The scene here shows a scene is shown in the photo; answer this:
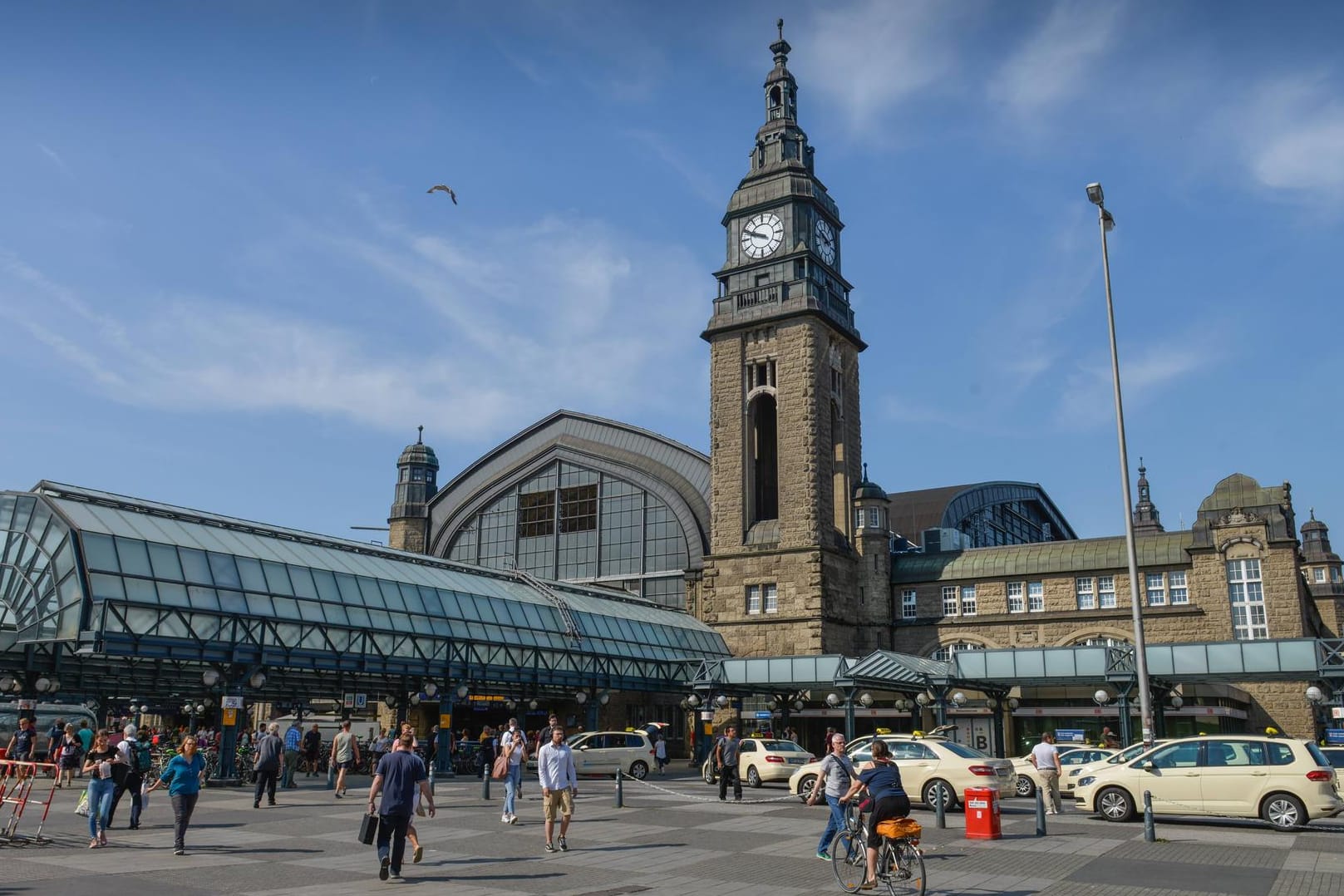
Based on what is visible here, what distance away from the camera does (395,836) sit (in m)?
14.8

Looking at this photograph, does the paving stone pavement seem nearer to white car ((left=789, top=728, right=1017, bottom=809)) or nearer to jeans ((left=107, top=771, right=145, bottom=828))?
jeans ((left=107, top=771, right=145, bottom=828))

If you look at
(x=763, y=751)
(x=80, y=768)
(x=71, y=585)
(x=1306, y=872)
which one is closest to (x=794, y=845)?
(x=1306, y=872)

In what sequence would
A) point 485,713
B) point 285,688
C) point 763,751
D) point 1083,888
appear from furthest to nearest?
point 485,713 < point 285,688 < point 763,751 < point 1083,888

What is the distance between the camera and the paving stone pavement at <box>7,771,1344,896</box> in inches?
562

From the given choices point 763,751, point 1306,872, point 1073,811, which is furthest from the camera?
point 763,751

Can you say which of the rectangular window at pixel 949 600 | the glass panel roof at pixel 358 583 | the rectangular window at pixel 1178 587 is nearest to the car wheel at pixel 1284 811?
the glass panel roof at pixel 358 583

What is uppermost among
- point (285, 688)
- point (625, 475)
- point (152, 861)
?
point (625, 475)

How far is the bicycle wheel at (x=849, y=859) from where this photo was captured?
14.1 m

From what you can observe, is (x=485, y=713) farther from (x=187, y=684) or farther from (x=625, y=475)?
(x=187, y=684)

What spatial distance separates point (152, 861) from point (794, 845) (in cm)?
1011

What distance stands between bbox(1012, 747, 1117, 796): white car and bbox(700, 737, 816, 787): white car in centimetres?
664

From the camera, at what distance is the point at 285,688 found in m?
45.7

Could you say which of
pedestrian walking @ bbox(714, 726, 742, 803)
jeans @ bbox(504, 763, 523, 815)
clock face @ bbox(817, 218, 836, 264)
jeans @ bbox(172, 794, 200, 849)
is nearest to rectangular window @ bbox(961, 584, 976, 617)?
clock face @ bbox(817, 218, 836, 264)

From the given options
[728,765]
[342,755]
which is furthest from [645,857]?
[342,755]
